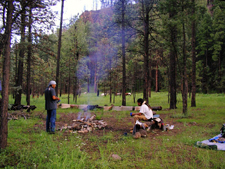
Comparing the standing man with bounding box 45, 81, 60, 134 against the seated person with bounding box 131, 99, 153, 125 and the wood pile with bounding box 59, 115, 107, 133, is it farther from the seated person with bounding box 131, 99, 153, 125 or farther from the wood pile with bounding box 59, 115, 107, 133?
the seated person with bounding box 131, 99, 153, 125

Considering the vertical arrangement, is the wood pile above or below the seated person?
below

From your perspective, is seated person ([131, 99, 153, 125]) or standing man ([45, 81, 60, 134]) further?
seated person ([131, 99, 153, 125])

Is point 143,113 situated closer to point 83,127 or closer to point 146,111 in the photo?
point 146,111

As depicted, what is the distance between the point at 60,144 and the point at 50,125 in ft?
5.76

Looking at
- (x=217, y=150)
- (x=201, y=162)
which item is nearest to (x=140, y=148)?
(x=201, y=162)

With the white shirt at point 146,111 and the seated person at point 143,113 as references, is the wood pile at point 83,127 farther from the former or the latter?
the white shirt at point 146,111

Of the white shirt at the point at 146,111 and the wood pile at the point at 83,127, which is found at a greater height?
the white shirt at the point at 146,111

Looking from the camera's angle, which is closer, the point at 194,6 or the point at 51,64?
the point at 194,6

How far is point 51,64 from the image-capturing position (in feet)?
142

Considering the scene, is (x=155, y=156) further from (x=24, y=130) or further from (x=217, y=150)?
(x=24, y=130)

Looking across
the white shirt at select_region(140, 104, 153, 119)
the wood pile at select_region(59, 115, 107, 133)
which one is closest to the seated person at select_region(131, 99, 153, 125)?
the white shirt at select_region(140, 104, 153, 119)

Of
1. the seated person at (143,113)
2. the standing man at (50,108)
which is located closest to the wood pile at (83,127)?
the standing man at (50,108)

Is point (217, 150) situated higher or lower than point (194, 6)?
lower

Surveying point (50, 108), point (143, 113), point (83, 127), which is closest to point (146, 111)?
point (143, 113)
